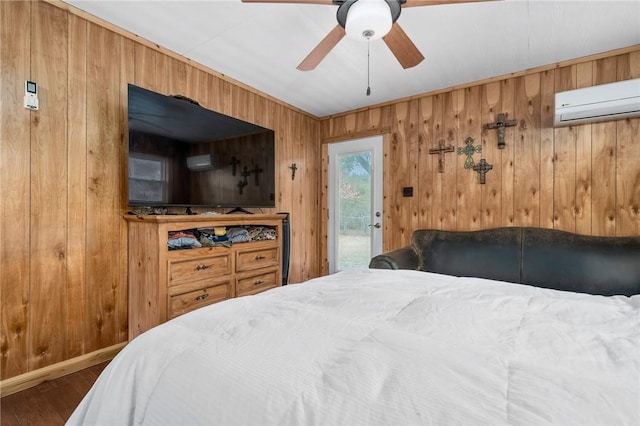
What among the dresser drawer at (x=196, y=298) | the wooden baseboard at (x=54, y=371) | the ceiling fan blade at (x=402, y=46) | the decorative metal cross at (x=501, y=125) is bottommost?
the wooden baseboard at (x=54, y=371)

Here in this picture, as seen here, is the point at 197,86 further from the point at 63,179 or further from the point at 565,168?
the point at 565,168

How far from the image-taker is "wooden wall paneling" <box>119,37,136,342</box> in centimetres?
229

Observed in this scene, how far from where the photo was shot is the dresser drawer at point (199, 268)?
2.12 meters

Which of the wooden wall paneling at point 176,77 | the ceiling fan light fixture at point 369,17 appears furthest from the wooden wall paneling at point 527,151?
the wooden wall paneling at point 176,77

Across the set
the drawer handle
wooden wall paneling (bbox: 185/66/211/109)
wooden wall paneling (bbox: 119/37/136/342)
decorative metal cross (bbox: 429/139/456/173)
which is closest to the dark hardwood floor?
wooden wall paneling (bbox: 119/37/136/342)

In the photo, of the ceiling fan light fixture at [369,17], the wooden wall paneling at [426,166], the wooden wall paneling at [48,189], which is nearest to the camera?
the ceiling fan light fixture at [369,17]

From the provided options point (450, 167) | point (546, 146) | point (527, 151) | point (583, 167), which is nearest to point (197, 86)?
point (450, 167)

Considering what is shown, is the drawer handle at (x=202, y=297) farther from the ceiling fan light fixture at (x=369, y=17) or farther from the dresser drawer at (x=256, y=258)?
the ceiling fan light fixture at (x=369, y=17)

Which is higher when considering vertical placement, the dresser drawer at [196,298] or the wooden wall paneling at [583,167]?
the wooden wall paneling at [583,167]

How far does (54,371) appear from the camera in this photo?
6.46 feet

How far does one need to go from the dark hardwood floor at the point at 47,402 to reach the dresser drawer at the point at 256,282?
3.61 feet

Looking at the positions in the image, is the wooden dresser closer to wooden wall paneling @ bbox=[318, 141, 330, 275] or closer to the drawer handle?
the drawer handle

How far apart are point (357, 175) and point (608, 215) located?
244 cm

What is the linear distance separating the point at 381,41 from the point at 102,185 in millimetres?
2363
